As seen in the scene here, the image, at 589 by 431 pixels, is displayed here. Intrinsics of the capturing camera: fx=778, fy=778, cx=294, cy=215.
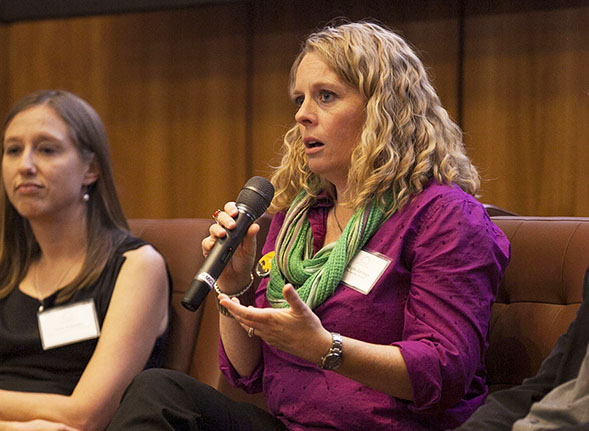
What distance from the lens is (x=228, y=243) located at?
4.58 feet

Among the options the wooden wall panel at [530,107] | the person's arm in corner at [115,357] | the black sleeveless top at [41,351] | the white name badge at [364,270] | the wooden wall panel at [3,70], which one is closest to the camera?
the white name badge at [364,270]

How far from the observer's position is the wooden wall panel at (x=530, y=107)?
2.75m

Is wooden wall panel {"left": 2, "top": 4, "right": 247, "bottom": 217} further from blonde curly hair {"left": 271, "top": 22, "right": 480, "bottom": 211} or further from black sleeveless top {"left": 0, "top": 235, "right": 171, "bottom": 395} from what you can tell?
blonde curly hair {"left": 271, "top": 22, "right": 480, "bottom": 211}

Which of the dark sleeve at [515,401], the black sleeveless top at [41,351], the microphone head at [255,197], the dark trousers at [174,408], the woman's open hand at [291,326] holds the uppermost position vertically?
the microphone head at [255,197]

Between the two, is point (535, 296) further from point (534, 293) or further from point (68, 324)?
point (68, 324)

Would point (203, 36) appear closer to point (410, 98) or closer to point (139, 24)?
point (139, 24)

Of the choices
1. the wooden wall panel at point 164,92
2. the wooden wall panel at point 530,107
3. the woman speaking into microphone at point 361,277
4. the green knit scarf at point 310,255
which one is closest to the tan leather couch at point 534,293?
the woman speaking into microphone at point 361,277

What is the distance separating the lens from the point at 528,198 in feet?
9.29

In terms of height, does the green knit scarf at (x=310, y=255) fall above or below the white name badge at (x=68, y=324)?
above

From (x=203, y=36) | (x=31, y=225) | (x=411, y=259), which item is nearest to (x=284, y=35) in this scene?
(x=203, y=36)

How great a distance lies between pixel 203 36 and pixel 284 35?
1.36 ft

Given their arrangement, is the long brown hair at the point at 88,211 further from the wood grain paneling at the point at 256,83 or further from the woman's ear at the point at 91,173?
the wood grain paneling at the point at 256,83

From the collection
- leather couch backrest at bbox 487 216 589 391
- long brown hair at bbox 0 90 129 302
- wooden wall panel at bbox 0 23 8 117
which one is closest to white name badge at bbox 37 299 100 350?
long brown hair at bbox 0 90 129 302

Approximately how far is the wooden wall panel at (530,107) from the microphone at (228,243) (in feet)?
5.16
